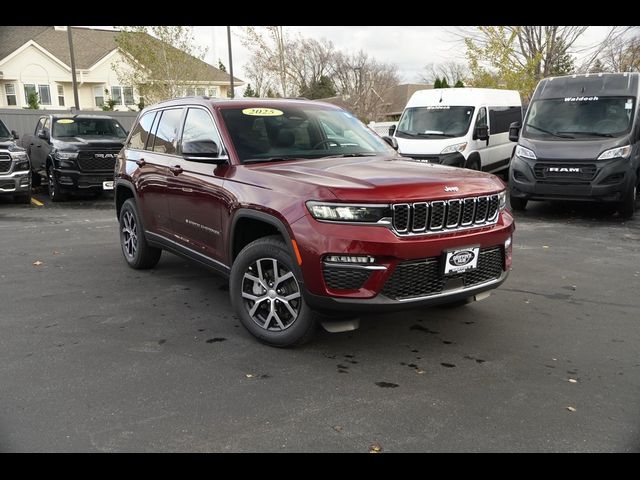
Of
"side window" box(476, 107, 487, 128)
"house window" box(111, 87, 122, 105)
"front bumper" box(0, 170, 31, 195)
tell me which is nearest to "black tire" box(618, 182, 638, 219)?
"side window" box(476, 107, 487, 128)

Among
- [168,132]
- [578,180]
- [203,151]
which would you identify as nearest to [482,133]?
[578,180]

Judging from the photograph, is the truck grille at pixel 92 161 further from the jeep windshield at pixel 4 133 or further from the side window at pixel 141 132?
the side window at pixel 141 132

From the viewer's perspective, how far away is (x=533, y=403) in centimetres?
336

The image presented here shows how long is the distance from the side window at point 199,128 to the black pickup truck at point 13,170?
8.42 m

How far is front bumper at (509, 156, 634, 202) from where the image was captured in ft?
30.2

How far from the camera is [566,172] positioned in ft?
30.9

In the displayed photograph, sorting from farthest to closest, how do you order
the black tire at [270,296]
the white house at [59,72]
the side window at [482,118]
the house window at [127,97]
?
the house window at [127,97], the white house at [59,72], the side window at [482,118], the black tire at [270,296]

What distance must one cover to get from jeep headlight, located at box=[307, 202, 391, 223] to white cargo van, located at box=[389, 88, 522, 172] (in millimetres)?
9024

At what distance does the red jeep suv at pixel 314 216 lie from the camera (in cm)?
369

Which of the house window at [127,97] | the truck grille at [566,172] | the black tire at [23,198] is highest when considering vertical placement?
the house window at [127,97]

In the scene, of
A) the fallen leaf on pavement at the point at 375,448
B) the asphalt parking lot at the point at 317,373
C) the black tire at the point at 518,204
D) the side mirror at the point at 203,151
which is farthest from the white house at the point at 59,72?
the fallen leaf on pavement at the point at 375,448
